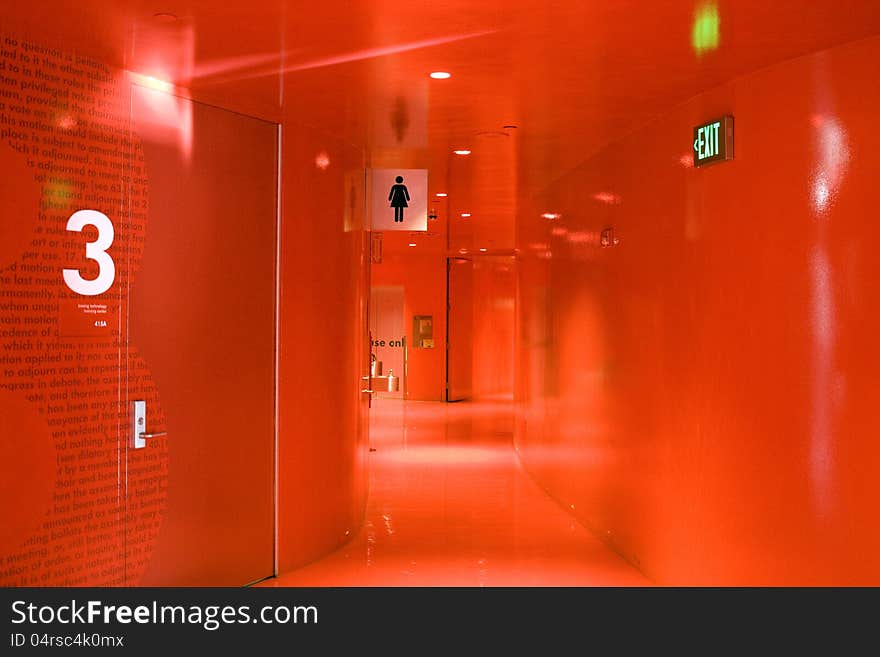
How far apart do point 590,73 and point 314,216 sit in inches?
96.8

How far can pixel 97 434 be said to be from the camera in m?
4.73

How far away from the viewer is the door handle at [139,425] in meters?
4.98

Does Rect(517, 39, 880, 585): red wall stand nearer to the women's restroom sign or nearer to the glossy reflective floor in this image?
the glossy reflective floor

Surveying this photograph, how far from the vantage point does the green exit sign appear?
16.6 ft

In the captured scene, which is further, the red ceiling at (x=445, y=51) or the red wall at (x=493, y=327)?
the red wall at (x=493, y=327)

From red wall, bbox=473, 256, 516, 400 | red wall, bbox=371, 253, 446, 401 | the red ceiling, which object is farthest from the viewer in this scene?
red wall, bbox=473, 256, 516, 400

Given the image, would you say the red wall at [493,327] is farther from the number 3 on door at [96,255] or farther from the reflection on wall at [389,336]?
the number 3 on door at [96,255]

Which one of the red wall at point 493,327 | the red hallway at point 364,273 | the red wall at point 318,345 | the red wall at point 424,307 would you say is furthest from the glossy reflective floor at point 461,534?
Answer: the red wall at point 493,327

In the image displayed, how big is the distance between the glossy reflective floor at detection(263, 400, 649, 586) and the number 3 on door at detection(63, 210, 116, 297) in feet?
8.01

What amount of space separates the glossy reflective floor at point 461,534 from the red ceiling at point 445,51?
10.2ft

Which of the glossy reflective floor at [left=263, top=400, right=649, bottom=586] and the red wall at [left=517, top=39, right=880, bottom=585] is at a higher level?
the red wall at [left=517, top=39, right=880, bottom=585]

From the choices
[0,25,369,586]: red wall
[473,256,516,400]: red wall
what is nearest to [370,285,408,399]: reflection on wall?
[473,256,516,400]: red wall

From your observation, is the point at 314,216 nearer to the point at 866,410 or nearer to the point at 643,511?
the point at 643,511

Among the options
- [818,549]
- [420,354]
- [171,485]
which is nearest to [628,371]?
[818,549]
